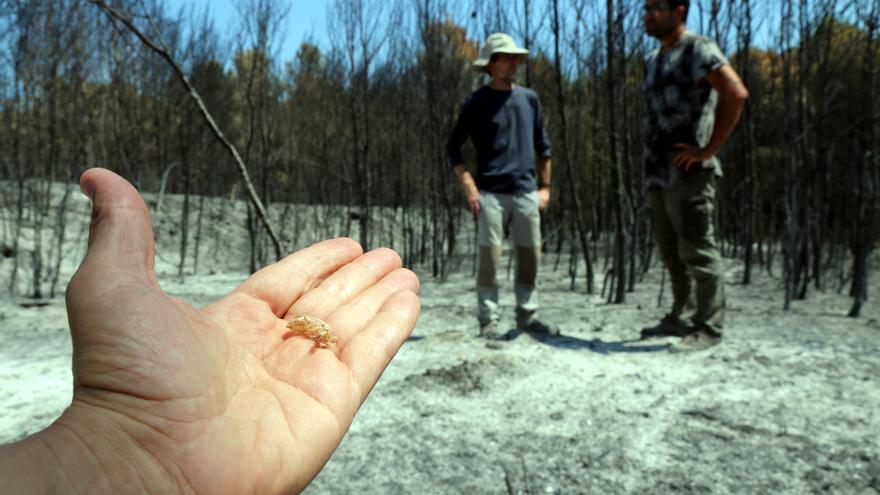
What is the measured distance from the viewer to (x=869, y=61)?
3727 mm

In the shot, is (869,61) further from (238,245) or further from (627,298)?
(238,245)

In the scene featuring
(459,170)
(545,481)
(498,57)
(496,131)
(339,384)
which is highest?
(498,57)

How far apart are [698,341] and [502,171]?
1.36 m

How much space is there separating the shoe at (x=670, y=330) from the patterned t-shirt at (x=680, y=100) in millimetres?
777

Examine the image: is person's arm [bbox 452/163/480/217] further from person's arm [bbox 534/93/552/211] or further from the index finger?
the index finger

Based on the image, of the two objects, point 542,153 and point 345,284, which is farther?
point 542,153

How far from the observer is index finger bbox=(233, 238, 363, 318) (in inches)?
58.9

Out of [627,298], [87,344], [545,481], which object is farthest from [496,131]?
[87,344]

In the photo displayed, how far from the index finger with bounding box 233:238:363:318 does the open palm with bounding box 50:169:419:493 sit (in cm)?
16

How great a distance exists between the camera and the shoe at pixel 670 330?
3.21 meters

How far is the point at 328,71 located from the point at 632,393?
7.77 m

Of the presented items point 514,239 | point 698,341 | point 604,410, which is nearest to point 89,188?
point 604,410

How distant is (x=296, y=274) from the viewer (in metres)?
1.56

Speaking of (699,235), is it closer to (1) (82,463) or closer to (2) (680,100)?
(2) (680,100)
